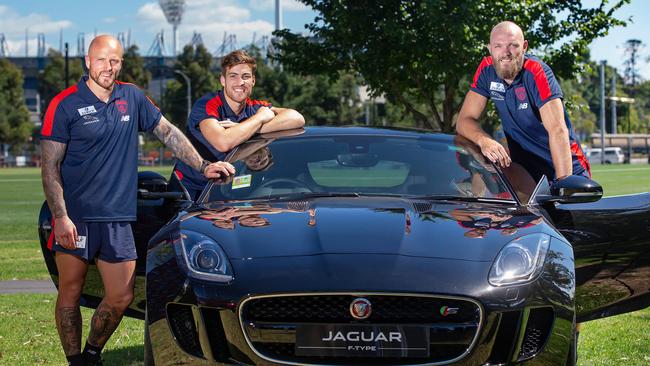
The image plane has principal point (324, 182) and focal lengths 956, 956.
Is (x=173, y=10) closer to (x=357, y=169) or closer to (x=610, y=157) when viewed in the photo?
(x=610, y=157)

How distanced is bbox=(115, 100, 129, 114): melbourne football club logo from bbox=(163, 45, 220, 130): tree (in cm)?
7502

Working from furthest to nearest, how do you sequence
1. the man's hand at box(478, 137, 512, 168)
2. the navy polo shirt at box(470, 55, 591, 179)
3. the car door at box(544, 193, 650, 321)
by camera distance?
the navy polo shirt at box(470, 55, 591, 179), the man's hand at box(478, 137, 512, 168), the car door at box(544, 193, 650, 321)

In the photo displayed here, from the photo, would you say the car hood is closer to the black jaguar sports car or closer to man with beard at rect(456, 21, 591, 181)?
the black jaguar sports car

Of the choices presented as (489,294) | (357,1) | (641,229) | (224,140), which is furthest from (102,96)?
(357,1)

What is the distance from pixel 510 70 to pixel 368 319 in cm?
252

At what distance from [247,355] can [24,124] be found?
8325 centimetres

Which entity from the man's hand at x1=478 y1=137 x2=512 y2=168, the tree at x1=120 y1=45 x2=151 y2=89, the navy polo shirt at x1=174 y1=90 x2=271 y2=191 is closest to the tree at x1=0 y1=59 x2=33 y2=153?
the tree at x1=120 y1=45 x2=151 y2=89

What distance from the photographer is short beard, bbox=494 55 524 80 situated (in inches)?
210

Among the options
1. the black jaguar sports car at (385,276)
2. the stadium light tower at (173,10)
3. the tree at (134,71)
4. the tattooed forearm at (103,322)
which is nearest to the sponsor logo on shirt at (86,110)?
the black jaguar sports car at (385,276)

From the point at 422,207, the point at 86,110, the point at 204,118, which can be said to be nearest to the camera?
the point at 422,207

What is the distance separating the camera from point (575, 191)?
4.41 meters

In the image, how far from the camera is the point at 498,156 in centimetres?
501

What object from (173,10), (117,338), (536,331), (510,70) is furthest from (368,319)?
(173,10)

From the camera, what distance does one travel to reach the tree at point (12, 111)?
80250 millimetres
